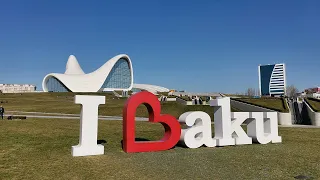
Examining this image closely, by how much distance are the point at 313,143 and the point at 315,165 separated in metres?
4.72

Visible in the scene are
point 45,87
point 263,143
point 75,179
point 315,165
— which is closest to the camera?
point 75,179

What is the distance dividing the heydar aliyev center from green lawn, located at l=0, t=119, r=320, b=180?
280ft

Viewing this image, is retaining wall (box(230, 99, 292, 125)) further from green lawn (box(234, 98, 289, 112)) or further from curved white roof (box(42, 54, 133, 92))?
curved white roof (box(42, 54, 133, 92))

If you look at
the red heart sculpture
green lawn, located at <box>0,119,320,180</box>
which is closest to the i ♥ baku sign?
the red heart sculpture

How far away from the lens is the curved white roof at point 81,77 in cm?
9369

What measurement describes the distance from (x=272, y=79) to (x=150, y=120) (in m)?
144

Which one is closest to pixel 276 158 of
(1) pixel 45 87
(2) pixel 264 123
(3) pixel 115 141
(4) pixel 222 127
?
(4) pixel 222 127

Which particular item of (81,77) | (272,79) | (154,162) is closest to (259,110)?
(154,162)

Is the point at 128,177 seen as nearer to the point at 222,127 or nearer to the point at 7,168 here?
the point at 7,168

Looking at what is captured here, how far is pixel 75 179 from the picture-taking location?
6.38 m

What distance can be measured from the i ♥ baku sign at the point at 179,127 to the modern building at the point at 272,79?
134 metres

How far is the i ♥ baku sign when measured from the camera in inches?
371

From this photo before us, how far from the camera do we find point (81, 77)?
96.0 meters

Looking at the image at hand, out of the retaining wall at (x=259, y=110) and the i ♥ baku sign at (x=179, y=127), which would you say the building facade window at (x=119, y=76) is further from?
the i ♥ baku sign at (x=179, y=127)
